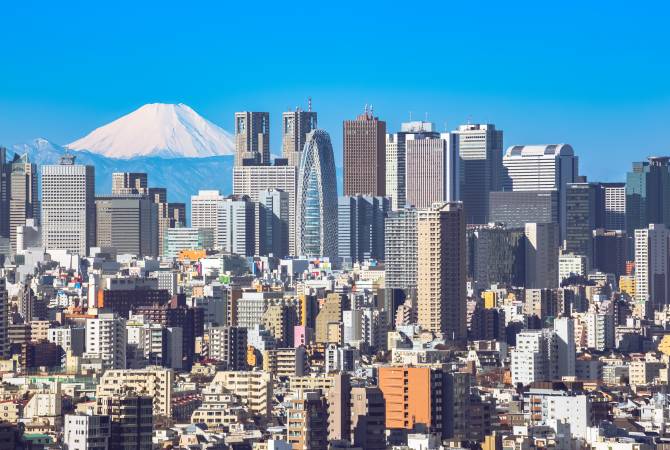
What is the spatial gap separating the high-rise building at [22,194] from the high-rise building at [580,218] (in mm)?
35045

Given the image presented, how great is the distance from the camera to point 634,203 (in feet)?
521

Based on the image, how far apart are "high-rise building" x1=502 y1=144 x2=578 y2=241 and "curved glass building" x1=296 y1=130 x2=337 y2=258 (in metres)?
13.3

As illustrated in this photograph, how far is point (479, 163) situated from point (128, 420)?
121069 mm

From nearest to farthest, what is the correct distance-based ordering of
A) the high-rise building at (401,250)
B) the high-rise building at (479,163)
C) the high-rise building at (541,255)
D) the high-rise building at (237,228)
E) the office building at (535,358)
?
the office building at (535,358), the high-rise building at (401,250), the high-rise building at (541,255), the high-rise building at (237,228), the high-rise building at (479,163)

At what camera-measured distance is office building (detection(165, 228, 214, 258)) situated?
15438 cm

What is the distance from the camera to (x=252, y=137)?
18100cm

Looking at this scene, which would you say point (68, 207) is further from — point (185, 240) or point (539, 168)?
point (539, 168)

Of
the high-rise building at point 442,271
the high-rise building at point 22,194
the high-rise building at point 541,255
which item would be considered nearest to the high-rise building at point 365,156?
the high-rise building at point 22,194

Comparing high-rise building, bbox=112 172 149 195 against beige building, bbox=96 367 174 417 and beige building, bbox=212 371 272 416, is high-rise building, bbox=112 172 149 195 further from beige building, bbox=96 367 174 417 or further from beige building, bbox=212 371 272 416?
beige building, bbox=96 367 174 417

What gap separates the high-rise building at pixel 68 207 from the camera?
15800 centimetres

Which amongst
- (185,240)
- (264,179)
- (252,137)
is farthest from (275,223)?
(252,137)

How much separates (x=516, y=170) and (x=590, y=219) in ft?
53.8

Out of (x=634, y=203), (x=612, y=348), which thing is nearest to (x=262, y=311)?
(x=612, y=348)

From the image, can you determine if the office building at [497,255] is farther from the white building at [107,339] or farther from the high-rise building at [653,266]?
the white building at [107,339]
